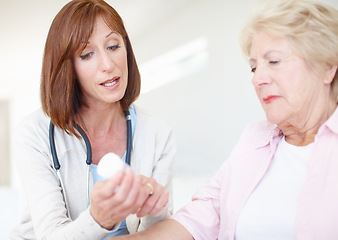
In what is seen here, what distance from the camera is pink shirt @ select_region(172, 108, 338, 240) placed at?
3.28 feet

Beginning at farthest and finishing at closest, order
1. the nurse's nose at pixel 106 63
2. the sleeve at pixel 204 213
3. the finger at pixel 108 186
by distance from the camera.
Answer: the nurse's nose at pixel 106 63 < the sleeve at pixel 204 213 < the finger at pixel 108 186

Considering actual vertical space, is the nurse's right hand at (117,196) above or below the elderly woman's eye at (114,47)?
below

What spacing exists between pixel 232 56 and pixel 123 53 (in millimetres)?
3039

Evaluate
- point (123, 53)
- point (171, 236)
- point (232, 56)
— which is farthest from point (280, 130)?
point (232, 56)

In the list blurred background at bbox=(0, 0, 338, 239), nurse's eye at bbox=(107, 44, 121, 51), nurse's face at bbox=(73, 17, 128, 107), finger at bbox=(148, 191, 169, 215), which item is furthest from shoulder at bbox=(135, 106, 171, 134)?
blurred background at bbox=(0, 0, 338, 239)

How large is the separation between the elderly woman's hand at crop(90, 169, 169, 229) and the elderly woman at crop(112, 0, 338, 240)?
6.7 inches

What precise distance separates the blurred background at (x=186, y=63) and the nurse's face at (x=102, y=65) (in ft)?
6.58

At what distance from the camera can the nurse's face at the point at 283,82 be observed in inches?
42.1

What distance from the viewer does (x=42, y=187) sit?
125cm

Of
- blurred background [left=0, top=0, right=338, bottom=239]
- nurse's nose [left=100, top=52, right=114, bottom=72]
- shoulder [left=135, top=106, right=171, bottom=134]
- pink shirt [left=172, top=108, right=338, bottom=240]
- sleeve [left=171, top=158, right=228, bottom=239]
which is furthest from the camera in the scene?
blurred background [left=0, top=0, right=338, bottom=239]

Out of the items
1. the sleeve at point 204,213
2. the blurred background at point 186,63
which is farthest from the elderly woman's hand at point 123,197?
the blurred background at point 186,63

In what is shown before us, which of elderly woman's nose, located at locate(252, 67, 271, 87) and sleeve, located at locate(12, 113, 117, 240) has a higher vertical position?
elderly woman's nose, located at locate(252, 67, 271, 87)

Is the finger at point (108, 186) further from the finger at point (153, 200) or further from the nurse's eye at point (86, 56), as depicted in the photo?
the nurse's eye at point (86, 56)

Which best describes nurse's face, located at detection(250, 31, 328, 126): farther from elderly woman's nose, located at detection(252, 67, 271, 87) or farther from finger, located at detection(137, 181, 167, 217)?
finger, located at detection(137, 181, 167, 217)
